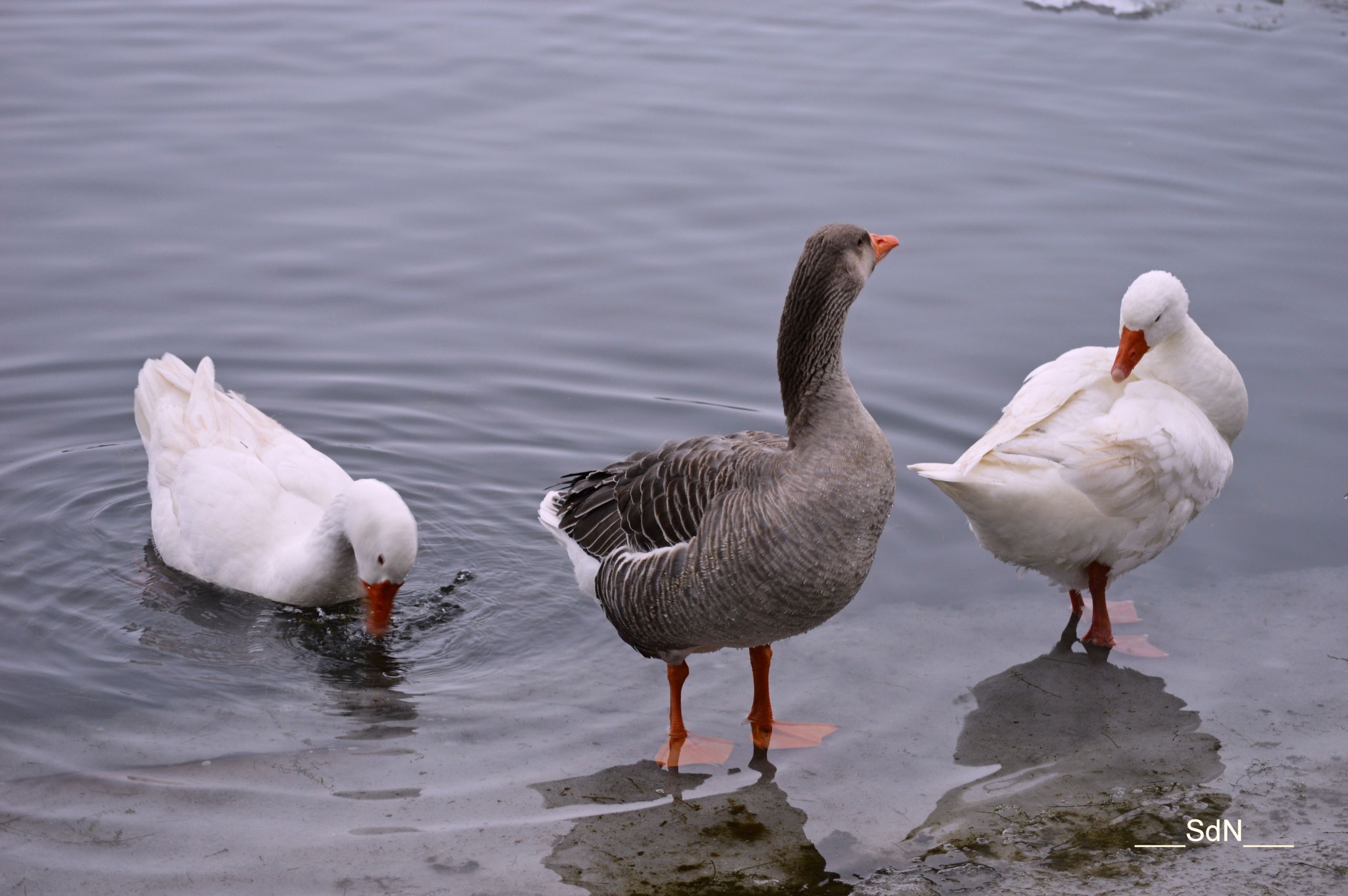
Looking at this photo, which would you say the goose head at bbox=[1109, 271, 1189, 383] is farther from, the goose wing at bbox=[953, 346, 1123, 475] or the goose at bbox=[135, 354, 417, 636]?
the goose at bbox=[135, 354, 417, 636]

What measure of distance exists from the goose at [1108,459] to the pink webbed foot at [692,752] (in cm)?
147

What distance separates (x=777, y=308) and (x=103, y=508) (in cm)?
473

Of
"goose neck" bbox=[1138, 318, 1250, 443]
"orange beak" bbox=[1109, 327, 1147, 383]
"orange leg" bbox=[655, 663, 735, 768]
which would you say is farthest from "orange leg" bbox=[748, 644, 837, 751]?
"goose neck" bbox=[1138, 318, 1250, 443]

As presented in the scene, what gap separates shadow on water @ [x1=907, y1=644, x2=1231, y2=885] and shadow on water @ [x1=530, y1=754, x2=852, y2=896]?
0.47 m

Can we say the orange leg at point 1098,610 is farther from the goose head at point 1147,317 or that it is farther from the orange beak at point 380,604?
the orange beak at point 380,604

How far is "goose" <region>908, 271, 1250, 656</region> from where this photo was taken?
224 inches

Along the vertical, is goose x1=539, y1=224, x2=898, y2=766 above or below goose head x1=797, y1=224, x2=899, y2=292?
below

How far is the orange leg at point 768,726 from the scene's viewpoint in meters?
5.19

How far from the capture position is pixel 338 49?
14.1 metres

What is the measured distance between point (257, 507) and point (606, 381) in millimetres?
2705

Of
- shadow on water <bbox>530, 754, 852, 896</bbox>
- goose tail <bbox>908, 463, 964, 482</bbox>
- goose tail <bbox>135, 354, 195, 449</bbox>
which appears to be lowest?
shadow on water <bbox>530, 754, 852, 896</bbox>

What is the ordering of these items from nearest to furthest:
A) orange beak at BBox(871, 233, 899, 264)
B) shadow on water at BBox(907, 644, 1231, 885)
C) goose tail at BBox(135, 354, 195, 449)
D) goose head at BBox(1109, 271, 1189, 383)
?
shadow on water at BBox(907, 644, 1231, 885) < orange beak at BBox(871, 233, 899, 264) < goose head at BBox(1109, 271, 1189, 383) < goose tail at BBox(135, 354, 195, 449)

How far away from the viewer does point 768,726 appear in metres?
5.26

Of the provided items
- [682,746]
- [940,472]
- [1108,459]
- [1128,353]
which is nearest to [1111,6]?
[1128,353]
